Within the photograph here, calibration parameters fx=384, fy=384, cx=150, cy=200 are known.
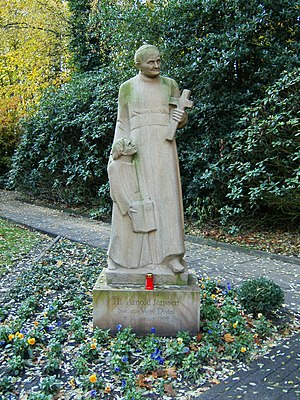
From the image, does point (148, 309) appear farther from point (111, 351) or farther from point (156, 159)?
point (156, 159)

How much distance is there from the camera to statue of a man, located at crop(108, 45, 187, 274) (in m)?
3.73

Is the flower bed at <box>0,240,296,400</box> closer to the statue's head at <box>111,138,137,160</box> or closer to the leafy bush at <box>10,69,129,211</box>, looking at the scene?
the statue's head at <box>111,138,137,160</box>

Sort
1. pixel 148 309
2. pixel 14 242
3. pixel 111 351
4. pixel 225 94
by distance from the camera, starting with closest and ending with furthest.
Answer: pixel 111 351 < pixel 148 309 < pixel 14 242 < pixel 225 94

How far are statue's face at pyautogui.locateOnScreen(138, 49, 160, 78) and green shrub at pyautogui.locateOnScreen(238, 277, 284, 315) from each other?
2454 mm

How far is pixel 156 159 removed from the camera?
147 inches

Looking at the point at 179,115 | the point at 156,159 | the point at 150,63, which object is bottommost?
the point at 156,159

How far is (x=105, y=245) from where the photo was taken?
291 inches

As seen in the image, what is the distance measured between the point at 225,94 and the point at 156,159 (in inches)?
193

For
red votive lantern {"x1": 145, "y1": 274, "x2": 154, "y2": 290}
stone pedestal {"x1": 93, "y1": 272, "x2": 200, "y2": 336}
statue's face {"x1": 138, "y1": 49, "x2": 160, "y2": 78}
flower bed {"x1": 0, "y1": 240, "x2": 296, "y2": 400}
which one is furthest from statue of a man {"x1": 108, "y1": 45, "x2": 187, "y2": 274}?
flower bed {"x1": 0, "y1": 240, "x2": 296, "y2": 400}

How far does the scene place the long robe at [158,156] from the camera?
3729 millimetres

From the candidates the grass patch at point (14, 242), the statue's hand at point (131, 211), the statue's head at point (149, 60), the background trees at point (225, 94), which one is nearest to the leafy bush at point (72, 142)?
the background trees at point (225, 94)

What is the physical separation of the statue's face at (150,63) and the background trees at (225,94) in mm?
3668

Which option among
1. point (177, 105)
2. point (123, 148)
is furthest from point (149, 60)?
point (123, 148)

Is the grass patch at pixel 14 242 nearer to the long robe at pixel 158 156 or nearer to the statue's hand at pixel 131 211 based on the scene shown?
the statue's hand at pixel 131 211
